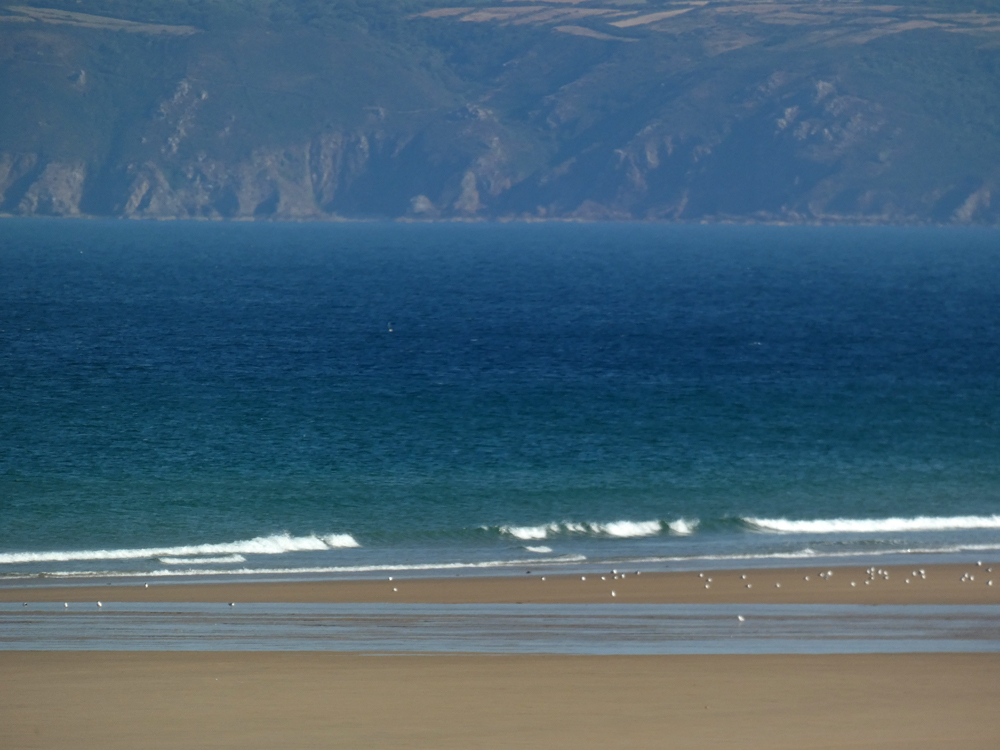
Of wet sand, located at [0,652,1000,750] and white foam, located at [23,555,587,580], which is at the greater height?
white foam, located at [23,555,587,580]

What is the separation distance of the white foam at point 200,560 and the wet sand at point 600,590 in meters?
2.34

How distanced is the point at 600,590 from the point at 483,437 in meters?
18.2

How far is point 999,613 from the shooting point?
23.0 meters

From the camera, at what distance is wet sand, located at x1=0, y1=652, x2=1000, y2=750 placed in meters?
16.9

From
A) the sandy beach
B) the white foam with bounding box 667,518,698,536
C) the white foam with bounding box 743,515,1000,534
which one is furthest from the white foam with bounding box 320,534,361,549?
the sandy beach

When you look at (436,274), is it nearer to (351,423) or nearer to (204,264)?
(204,264)

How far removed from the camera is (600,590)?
24719 millimetres

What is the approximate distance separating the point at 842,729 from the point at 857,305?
80.8 m

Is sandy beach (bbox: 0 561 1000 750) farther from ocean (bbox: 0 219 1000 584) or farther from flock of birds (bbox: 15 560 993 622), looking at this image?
ocean (bbox: 0 219 1000 584)

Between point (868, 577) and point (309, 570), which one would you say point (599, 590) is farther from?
point (309, 570)

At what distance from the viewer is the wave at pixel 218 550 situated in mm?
28422

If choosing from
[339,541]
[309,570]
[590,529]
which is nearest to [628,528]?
[590,529]

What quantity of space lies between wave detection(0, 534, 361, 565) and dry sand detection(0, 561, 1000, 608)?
3.38 metres

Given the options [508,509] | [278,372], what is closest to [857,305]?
[278,372]
